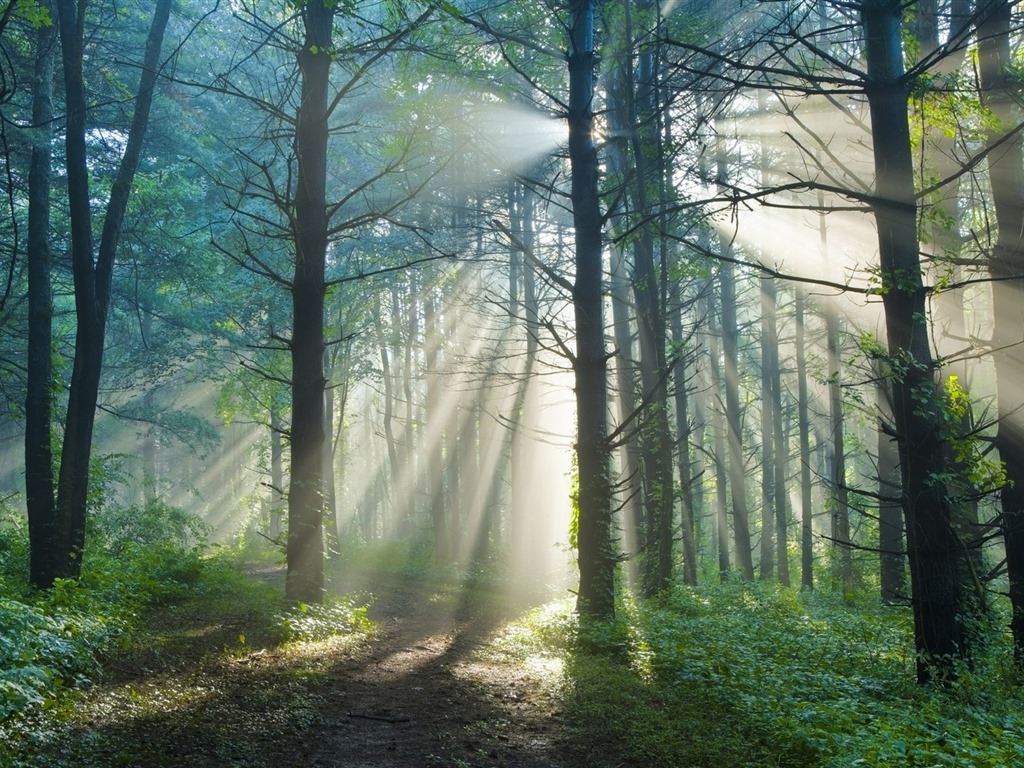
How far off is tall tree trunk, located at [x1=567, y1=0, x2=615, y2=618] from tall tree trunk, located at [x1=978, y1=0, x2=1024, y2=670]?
453 cm

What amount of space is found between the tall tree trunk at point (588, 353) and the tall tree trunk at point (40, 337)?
7675 millimetres

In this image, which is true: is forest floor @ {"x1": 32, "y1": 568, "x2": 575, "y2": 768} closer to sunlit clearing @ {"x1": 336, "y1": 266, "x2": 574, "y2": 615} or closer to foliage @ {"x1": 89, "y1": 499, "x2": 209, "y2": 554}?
foliage @ {"x1": 89, "y1": 499, "x2": 209, "y2": 554}

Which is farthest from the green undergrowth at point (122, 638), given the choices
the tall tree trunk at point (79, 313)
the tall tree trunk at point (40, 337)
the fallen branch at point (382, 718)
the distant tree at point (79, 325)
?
the tall tree trunk at point (40, 337)

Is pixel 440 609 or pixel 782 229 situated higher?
pixel 782 229

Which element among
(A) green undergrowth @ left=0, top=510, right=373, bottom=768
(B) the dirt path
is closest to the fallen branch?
(B) the dirt path

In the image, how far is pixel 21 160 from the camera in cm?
1486

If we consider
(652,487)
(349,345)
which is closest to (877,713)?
(652,487)

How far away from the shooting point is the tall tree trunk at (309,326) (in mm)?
10109

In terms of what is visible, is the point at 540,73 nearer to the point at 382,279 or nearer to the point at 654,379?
the point at 654,379

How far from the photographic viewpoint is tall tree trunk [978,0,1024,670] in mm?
8930

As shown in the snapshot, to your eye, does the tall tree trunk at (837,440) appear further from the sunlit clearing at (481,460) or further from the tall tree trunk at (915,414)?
the tall tree trunk at (915,414)

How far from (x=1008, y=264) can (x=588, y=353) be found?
4.98 metres

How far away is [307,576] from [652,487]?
7873 mm

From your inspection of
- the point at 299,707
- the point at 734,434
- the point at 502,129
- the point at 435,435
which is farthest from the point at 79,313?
the point at 734,434
